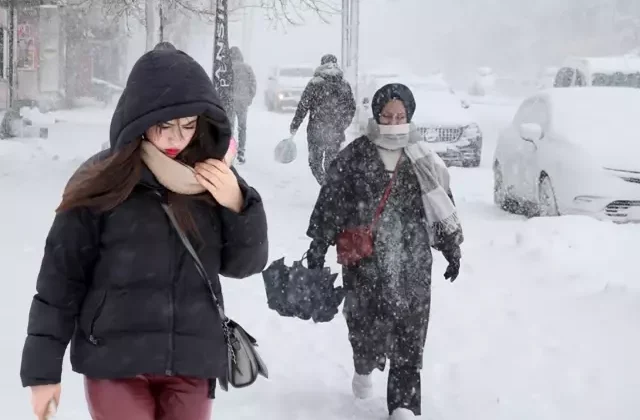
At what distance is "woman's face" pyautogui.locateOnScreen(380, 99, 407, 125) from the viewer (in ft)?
15.3

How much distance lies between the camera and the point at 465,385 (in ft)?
18.8

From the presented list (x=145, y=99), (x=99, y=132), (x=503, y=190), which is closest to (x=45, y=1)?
(x=99, y=132)

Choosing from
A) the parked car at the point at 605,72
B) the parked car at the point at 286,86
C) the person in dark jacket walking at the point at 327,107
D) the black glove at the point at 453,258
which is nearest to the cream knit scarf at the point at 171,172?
the black glove at the point at 453,258

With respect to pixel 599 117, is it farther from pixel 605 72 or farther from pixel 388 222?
pixel 605 72

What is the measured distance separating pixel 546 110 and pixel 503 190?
1.31m

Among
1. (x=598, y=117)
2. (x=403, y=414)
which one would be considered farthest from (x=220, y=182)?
(x=598, y=117)

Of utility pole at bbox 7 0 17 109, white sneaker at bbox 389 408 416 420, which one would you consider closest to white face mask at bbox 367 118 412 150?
white sneaker at bbox 389 408 416 420

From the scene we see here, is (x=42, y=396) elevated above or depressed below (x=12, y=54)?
below

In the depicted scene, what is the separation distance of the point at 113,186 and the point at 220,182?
0.32 metres

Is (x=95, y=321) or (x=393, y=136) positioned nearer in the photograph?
(x=95, y=321)

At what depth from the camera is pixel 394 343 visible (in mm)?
4742

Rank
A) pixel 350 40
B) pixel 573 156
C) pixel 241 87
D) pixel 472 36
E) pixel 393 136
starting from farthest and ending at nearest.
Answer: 1. pixel 472 36
2. pixel 350 40
3. pixel 241 87
4. pixel 573 156
5. pixel 393 136

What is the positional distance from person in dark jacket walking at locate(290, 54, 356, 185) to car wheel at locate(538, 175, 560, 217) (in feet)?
7.95

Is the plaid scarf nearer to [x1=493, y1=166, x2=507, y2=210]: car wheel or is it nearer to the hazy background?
[x1=493, y1=166, x2=507, y2=210]: car wheel
